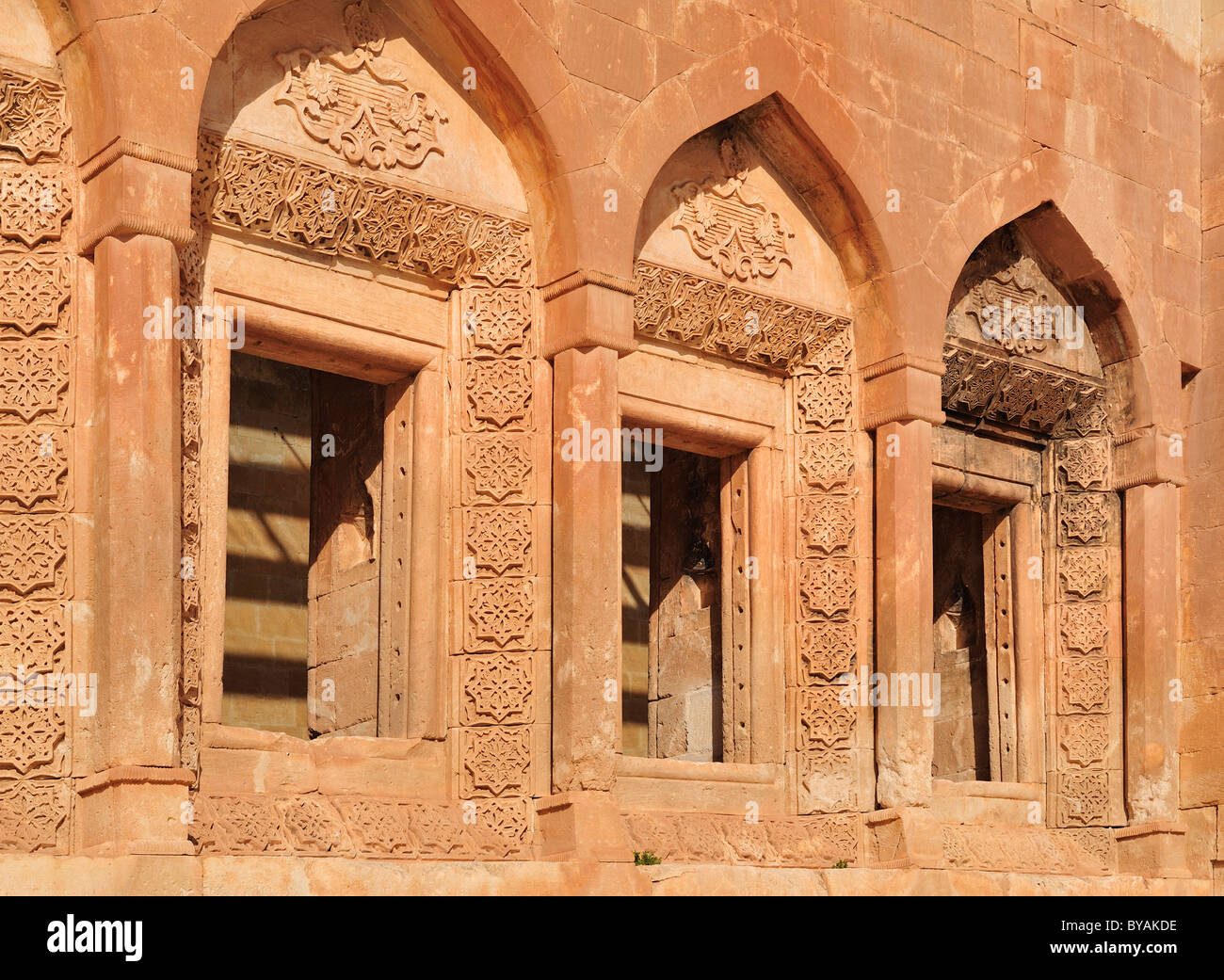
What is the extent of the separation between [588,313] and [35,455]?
105 inches


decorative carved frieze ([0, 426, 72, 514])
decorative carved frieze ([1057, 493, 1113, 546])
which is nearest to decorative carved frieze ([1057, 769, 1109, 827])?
decorative carved frieze ([1057, 493, 1113, 546])

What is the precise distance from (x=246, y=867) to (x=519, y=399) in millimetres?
2809

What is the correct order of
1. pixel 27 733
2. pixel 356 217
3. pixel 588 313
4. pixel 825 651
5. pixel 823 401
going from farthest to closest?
pixel 823 401 < pixel 825 651 < pixel 588 313 < pixel 356 217 < pixel 27 733

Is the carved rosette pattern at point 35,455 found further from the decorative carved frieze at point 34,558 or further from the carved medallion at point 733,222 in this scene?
the carved medallion at point 733,222

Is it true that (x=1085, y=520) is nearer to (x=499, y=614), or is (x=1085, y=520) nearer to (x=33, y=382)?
(x=499, y=614)

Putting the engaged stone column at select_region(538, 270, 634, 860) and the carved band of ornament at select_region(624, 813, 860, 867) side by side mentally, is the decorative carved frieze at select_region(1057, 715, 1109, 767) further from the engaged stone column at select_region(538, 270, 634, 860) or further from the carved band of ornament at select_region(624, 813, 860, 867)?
the engaged stone column at select_region(538, 270, 634, 860)

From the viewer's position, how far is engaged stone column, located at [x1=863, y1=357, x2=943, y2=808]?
34.0 feet

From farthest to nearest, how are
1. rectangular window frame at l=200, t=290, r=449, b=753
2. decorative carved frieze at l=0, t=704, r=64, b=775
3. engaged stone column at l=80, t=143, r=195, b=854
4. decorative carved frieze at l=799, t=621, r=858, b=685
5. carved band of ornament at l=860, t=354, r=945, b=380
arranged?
1. carved band of ornament at l=860, t=354, r=945, b=380
2. decorative carved frieze at l=799, t=621, r=858, b=685
3. rectangular window frame at l=200, t=290, r=449, b=753
4. decorative carved frieze at l=0, t=704, r=64, b=775
5. engaged stone column at l=80, t=143, r=195, b=854

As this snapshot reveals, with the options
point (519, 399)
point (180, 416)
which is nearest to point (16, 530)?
point (180, 416)

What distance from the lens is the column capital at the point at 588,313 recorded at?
950cm

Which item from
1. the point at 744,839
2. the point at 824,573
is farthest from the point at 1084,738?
the point at 744,839

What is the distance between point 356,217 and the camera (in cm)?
920

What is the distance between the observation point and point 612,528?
9.45 m

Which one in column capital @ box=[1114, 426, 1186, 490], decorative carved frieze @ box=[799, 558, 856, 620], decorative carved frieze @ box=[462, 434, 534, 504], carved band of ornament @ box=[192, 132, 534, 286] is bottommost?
decorative carved frieze @ box=[799, 558, 856, 620]
